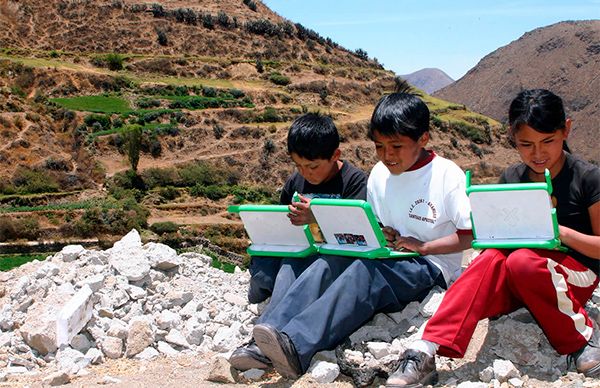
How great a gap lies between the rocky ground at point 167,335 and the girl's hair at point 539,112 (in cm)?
102

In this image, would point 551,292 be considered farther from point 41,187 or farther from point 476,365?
point 41,187

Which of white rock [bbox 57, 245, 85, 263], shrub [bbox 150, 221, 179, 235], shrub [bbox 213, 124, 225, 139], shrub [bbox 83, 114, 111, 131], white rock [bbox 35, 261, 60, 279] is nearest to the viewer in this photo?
white rock [bbox 35, 261, 60, 279]

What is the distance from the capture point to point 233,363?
3783 mm

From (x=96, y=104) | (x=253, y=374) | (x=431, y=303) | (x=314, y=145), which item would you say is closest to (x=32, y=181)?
(x=96, y=104)

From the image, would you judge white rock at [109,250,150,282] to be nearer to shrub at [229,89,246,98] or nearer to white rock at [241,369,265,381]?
white rock at [241,369,265,381]

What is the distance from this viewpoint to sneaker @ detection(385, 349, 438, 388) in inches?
129

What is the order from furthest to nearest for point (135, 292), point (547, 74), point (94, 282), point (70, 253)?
1. point (547, 74)
2. point (70, 253)
3. point (135, 292)
4. point (94, 282)

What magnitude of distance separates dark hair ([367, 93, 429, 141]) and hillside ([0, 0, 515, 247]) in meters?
28.5

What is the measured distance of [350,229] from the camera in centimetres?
392

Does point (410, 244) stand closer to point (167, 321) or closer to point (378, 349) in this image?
point (378, 349)

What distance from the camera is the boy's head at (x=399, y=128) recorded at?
3.89 m

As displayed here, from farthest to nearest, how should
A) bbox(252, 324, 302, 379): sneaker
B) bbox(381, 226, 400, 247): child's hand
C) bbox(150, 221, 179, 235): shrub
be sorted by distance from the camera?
bbox(150, 221, 179, 235): shrub → bbox(381, 226, 400, 247): child's hand → bbox(252, 324, 302, 379): sneaker

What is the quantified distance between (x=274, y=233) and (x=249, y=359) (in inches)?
35.0

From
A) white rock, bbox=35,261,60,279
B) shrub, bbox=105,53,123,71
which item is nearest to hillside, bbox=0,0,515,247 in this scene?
shrub, bbox=105,53,123,71
